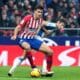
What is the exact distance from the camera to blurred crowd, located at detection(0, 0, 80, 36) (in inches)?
720

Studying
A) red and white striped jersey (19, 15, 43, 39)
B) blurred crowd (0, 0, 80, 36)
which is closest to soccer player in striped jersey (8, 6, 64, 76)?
red and white striped jersey (19, 15, 43, 39)

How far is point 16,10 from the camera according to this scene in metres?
19.2

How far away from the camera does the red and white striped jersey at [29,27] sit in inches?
460

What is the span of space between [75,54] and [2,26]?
3404mm

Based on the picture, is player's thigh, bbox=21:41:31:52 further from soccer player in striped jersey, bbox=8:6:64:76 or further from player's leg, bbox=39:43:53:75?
player's leg, bbox=39:43:53:75

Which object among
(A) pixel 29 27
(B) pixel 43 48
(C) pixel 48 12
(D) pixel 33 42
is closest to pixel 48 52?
(B) pixel 43 48

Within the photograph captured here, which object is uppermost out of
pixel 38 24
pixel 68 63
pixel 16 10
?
pixel 16 10

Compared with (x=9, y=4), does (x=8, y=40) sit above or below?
below

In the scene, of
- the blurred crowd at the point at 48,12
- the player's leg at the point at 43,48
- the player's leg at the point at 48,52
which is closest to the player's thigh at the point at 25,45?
the player's leg at the point at 43,48

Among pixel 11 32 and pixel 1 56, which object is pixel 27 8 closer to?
pixel 11 32

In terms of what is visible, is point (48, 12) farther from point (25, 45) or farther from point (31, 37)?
point (25, 45)

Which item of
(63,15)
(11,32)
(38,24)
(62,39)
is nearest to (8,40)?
(11,32)

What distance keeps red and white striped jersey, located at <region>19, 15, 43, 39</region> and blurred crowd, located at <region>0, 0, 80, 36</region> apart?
619 centimetres

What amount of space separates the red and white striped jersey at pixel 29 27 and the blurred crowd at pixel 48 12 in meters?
6.19
